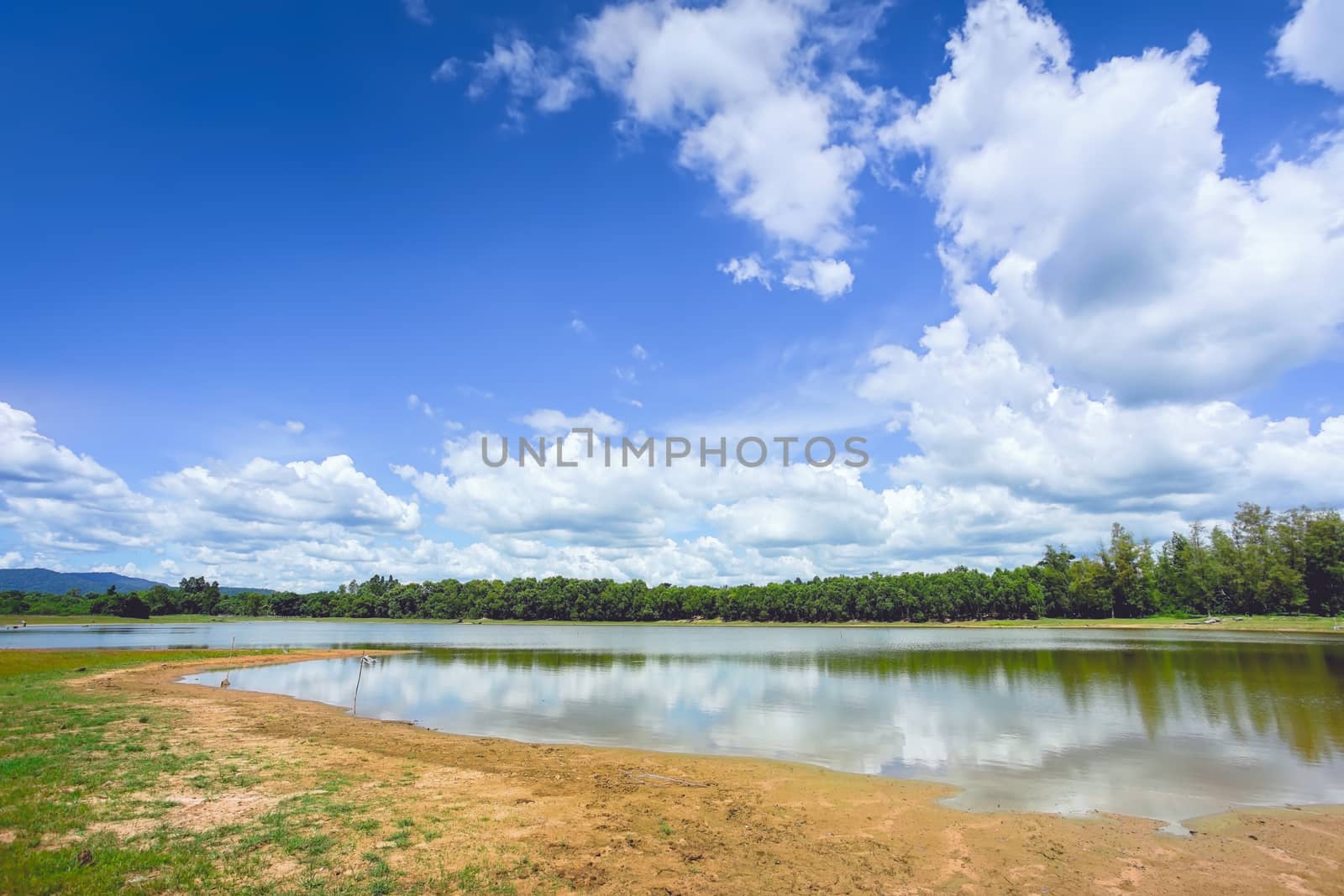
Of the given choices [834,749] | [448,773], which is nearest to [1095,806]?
[834,749]

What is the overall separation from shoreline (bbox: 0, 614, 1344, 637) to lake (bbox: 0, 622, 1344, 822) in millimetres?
41004

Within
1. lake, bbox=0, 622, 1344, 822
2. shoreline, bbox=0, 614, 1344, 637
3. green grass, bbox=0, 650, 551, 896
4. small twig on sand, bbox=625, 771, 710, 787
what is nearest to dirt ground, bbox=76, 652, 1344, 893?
small twig on sand, bbox=625, 771, 710, 787

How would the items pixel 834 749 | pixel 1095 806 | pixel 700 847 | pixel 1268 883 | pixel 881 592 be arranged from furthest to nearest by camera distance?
pixel 881 592 < pixel 834 749 < pixel 1095 806 < pixel 700 847 < pixel 1268 883

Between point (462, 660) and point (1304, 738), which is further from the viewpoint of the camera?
point (462, 660)

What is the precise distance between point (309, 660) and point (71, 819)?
5233cm

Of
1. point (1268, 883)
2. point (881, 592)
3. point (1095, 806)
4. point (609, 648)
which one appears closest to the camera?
point (1268, 883)

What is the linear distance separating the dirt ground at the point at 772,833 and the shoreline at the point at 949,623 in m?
92.4

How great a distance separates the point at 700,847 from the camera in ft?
37.5

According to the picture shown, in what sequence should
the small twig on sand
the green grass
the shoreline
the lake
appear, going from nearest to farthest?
the green grass → the small twig on sand → the lake → the shoreline

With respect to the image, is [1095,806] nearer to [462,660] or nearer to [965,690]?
[965,690]

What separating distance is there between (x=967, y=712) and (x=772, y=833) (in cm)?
1903

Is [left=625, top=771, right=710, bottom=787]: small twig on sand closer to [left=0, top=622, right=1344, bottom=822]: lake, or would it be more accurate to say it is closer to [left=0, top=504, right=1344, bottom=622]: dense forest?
[left=0, top=622, right=1344, bottom=822]: lake

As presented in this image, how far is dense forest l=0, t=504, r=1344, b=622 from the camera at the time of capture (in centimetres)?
9938

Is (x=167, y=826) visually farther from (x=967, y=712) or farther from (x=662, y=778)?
(x=967, y=712)
